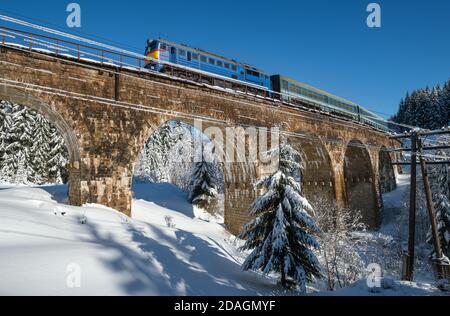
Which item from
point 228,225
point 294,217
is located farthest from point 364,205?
point 294,217

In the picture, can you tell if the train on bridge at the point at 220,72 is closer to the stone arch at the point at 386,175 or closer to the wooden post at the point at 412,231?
the wooden post at the point at 412,231

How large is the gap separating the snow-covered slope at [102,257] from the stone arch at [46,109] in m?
2.33

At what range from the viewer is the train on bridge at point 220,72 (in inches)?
788

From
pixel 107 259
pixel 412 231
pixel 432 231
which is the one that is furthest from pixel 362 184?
pixel 107 259

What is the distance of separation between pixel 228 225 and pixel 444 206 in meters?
15.7

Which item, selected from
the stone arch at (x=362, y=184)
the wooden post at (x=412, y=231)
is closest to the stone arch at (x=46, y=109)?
the wooden post at (x=412, y=231)

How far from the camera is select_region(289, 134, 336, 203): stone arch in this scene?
26328mm

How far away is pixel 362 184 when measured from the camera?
33375 millimetres

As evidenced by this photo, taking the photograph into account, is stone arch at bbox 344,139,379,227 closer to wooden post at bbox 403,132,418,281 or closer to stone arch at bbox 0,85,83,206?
wooden post at bbox 403,132,418,281

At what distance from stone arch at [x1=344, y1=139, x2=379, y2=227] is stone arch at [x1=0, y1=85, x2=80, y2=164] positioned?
27.1m

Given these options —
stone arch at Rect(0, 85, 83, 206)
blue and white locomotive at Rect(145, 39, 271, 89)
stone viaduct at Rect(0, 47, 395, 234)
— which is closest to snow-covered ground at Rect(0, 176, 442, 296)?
stone arch at Rect(0, 85, 83, 206)

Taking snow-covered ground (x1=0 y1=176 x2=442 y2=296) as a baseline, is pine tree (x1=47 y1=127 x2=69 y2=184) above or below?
above

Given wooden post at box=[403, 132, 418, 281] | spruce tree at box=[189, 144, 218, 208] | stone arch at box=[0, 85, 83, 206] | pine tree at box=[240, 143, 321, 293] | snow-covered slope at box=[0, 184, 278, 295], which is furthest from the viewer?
spruce tree at box=[189, 144, 218, 208]

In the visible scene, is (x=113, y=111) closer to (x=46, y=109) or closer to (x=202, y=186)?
(x=46, y=109)
